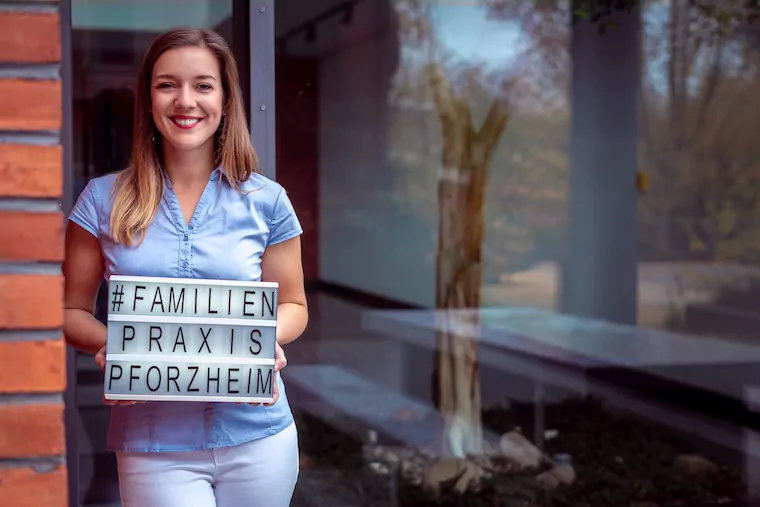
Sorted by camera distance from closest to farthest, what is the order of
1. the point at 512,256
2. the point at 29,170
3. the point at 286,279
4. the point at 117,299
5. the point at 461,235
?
the point at 29,170
the point at 117,299
the point at 286,279
the point at 461,235
the point at 512,256

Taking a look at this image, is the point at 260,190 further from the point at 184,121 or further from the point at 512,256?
the point at 512,256

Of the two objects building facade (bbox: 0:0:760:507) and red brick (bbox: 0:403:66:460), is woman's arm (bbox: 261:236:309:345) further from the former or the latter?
building facade (bbox: 0:0:760:507)

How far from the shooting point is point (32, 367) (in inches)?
53.2

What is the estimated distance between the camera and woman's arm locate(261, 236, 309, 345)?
1.74m

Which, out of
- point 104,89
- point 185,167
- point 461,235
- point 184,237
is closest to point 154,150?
point 185,167

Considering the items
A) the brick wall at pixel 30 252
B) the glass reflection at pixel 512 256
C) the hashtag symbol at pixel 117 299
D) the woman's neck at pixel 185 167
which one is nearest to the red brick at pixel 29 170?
the brick wall at pixel 30 252

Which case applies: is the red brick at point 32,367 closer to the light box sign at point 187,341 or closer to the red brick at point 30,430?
the red brick at point 30,430

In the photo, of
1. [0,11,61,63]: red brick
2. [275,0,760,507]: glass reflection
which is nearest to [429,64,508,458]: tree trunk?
[275,0,760,507]: glass reflection

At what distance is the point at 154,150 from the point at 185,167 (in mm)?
56

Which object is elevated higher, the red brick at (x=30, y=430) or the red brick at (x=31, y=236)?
the red brick at (x=31, y=236)

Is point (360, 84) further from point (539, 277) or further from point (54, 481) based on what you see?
point (54, 481)

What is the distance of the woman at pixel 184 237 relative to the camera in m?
1.62

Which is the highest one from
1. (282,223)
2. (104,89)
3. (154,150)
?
(104,89)

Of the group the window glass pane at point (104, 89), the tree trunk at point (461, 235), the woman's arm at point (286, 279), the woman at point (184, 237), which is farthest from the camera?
the tree trunk at point (461, 235)
